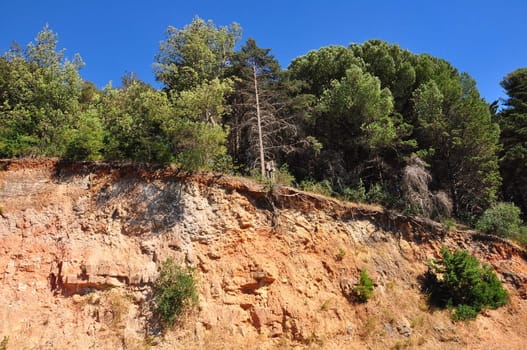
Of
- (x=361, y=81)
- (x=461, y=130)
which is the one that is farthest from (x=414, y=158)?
(x=361, y=81)

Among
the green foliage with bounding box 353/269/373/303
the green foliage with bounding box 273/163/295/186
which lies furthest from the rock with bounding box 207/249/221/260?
the green foliage with bounding box 353/269/373/303

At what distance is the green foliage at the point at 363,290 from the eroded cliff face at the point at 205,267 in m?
0.26

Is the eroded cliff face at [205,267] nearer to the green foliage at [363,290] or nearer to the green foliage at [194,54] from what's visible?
the green foliage at [363,290]

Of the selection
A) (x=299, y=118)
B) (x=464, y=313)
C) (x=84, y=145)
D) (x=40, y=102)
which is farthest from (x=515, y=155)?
(x=40, y=102)

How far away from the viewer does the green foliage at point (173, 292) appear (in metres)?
12.3

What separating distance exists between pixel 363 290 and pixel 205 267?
5759 mm

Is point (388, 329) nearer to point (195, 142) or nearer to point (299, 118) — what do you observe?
point (195, 142)

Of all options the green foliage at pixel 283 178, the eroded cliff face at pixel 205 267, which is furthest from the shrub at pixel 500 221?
the green foliage at pixel 283 178

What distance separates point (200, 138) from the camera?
615 inches

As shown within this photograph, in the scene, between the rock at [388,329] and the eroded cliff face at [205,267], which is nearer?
the eroded cliff face at [205,267]

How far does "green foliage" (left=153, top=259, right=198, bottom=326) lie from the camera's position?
12.3 metres

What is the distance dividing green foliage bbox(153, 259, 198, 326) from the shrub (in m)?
14.2

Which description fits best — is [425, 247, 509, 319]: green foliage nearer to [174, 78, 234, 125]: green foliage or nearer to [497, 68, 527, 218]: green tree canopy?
[497, 68, 527, 218]: green tree canopy

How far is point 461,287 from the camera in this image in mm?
15914
